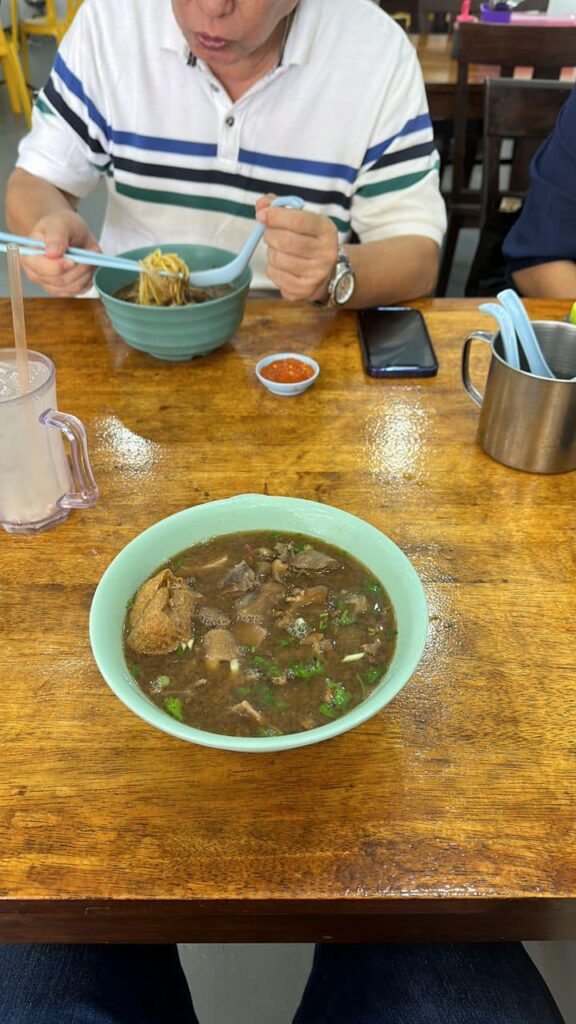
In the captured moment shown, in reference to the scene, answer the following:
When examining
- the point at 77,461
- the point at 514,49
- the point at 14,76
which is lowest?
the point at 14,76

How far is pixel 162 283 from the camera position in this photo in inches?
62.9

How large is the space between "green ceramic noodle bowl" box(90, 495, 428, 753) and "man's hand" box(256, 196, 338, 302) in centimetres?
78

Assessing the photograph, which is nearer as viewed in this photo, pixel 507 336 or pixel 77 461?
pixel 77 461

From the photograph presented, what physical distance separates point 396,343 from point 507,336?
0.35 metres

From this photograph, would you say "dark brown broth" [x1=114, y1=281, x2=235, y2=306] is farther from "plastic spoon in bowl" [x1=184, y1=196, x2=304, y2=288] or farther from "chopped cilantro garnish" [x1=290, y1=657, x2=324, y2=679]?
"chopped cilantro garnish" [x1=290, y1=657, x2=324, y2=679]

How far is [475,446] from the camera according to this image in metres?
1.37

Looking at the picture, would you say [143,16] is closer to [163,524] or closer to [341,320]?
[341,320]

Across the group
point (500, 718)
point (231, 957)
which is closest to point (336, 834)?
point (500, 718)

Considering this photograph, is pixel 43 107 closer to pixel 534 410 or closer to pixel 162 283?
pixel 162 283

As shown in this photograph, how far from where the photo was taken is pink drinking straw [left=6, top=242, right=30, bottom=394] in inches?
44.6

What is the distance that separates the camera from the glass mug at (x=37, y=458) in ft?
3.65

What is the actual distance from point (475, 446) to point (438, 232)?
2.85 feet

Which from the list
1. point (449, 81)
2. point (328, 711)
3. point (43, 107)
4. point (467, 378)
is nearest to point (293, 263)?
point (467, 378)

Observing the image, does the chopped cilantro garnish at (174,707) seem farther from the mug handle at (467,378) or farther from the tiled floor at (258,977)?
the tiled floor at (258,977)
